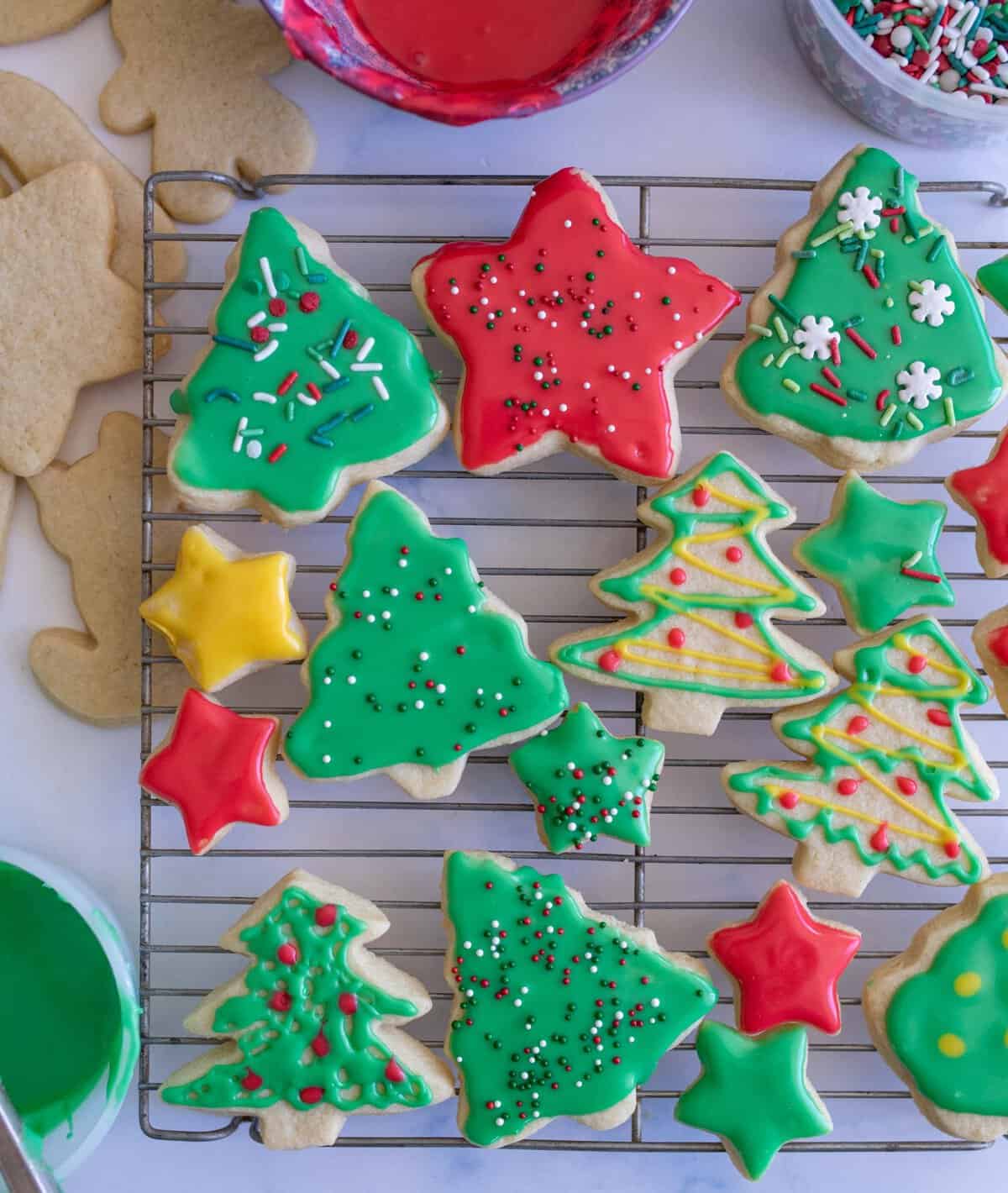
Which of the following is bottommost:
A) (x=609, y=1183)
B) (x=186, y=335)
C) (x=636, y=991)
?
(x=609, y=1183)

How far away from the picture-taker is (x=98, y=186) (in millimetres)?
1333

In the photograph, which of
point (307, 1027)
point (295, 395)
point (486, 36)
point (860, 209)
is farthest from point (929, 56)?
point (307, 1027)

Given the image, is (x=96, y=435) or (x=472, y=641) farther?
(x=96, y=435)

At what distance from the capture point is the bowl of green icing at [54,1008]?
133 cm

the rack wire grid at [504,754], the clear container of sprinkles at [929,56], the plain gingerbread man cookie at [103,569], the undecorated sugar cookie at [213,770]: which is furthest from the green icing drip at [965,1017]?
the plain gingerbread man cookie at [103,569]

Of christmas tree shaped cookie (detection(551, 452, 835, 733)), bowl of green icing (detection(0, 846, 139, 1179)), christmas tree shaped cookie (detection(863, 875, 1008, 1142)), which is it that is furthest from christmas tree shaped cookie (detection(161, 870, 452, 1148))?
christmas tree shaped cookie (detection(863, 875, 1008, 1142))

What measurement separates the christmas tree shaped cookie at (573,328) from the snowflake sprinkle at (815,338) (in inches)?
3.8

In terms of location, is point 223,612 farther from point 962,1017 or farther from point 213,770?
point 962,1017

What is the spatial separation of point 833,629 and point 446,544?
1.57ft

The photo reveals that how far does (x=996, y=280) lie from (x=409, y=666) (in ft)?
2.61

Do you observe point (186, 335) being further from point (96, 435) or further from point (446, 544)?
point (446, 544)

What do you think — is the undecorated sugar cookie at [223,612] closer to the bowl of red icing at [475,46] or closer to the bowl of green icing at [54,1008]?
the bowl of green icing at [54,1008]

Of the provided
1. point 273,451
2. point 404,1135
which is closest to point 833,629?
point 273,451

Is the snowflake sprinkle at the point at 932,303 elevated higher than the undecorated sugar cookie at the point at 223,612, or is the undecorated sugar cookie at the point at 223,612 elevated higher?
the snowflake sprinkle at the point at 932,303
